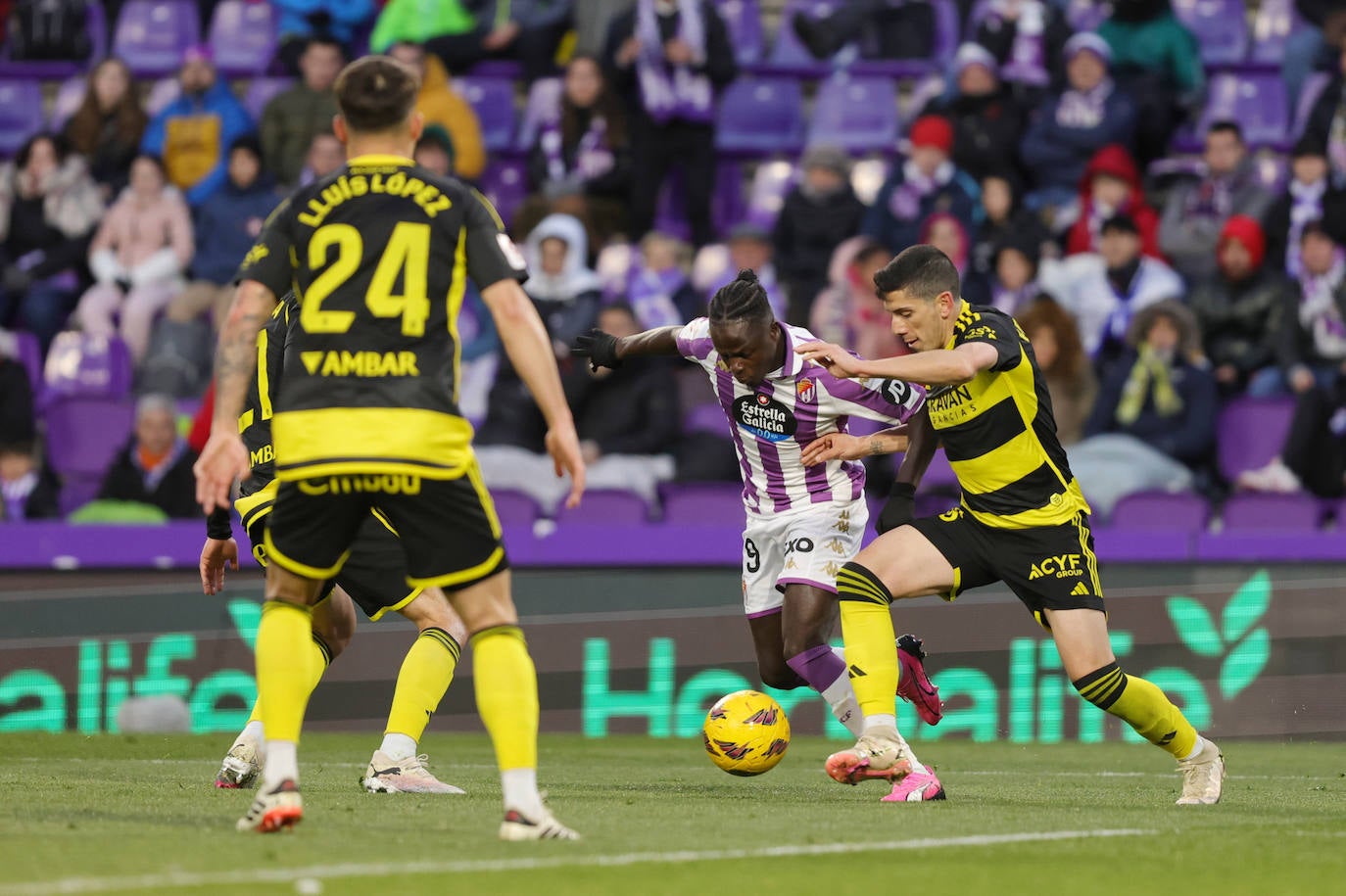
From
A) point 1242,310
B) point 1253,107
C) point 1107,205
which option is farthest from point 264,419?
point 1253,107

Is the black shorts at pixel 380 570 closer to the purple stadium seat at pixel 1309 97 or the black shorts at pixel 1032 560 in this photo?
the black shorts at pixel 1032 560

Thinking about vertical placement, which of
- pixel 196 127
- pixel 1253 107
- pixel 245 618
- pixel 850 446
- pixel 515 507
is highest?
pixel 1253 107

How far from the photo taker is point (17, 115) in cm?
1762

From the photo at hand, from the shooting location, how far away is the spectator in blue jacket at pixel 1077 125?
15508 mm

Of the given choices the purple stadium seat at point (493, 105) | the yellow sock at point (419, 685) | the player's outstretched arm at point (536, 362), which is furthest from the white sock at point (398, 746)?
the purple stadium seat at point (493, 105)

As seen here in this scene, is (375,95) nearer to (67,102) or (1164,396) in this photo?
(1164,396)

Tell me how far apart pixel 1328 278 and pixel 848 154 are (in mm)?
4257

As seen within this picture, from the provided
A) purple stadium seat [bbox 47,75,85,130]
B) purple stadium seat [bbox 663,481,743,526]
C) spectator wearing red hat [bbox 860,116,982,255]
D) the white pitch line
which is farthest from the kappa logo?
purple stadium seat [bbox 47,75,85,130]

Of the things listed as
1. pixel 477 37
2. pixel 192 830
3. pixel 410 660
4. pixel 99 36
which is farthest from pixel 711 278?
pixel 192 830

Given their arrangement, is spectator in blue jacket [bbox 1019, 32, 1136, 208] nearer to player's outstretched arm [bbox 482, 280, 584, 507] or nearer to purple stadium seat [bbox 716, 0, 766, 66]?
purple stadium seat [bbox 716, 0, 766, 66]

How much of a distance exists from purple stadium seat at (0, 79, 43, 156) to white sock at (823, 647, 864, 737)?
11.9m

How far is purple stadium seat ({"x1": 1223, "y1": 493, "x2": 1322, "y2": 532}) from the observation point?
41.4 feet

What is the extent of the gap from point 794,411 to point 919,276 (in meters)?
1.14

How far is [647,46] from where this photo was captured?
1609 cm
